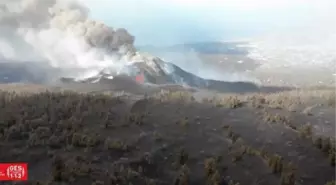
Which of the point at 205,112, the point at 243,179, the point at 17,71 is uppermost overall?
the point at 17,71

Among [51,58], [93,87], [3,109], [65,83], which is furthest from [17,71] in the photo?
[3,109]

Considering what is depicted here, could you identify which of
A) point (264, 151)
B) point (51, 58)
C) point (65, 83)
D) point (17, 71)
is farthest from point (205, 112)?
point (51, 58)

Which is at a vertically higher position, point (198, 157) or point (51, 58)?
point (51, 58)

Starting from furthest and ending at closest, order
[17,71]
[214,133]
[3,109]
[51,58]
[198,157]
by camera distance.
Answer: [51,58] → [17,71] → [3,109] → [214,133] → [198,157]

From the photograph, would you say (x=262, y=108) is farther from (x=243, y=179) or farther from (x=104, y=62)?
(x=104, y=62)

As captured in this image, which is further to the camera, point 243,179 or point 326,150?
point 326,150

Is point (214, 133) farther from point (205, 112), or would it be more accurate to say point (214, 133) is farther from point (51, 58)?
point (51, 58)

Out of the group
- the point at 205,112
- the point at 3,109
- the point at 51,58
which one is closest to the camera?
the point at 3,109
